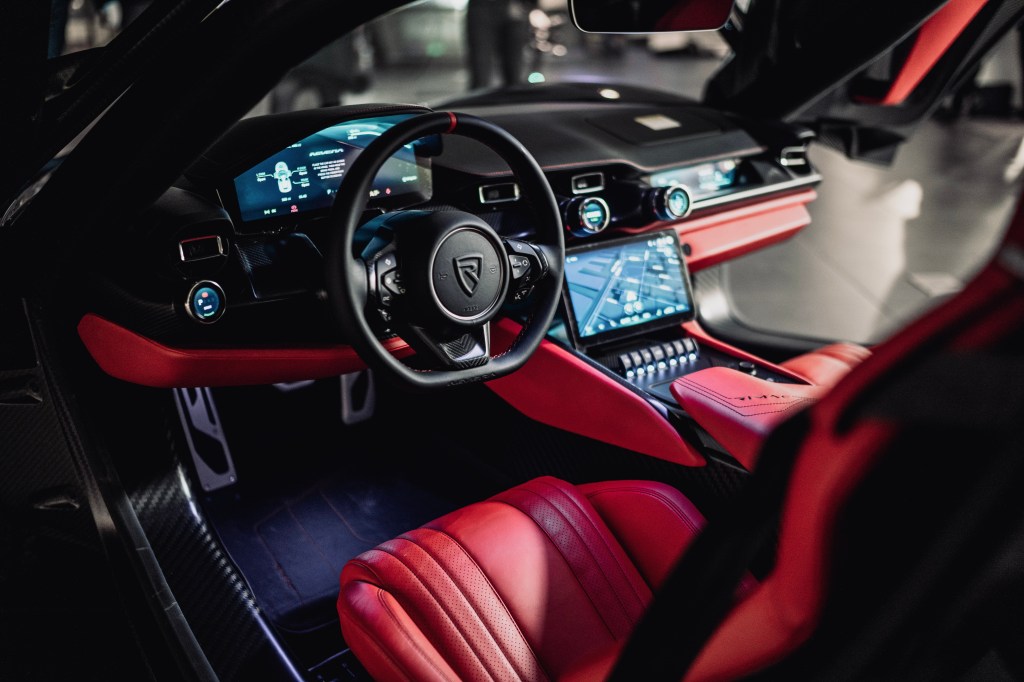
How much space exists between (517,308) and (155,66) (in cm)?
99

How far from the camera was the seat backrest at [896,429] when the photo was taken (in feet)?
1.81

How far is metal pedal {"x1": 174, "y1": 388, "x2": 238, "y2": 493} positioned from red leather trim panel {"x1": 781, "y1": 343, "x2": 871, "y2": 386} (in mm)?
1479

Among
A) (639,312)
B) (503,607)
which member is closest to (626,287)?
(639,312)

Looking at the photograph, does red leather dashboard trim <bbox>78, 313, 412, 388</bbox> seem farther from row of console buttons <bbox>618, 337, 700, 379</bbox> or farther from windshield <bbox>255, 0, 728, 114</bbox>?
windshield <bbox>255, 0, 728, 114</bbox>

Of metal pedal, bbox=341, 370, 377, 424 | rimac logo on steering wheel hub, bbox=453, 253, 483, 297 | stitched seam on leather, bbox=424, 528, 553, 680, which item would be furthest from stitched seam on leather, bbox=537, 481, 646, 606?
metal pedal, bbox=341, 370, 377, 424

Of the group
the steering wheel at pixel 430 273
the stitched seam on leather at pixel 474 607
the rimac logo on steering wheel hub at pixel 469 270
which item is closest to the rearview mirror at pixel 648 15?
the steering wheel at pixel 430 273

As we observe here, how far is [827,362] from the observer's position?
6.56 feet

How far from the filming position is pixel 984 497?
62cm

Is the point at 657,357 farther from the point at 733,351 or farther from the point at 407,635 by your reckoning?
the point at 407,635

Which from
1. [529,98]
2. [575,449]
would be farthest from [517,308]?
[529,98]

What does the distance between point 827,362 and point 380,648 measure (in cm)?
137

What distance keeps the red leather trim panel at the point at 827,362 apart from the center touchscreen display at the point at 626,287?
12.2 inches

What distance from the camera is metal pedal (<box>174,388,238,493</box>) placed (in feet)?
6.60

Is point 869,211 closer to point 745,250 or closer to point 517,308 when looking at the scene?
point 745,250
